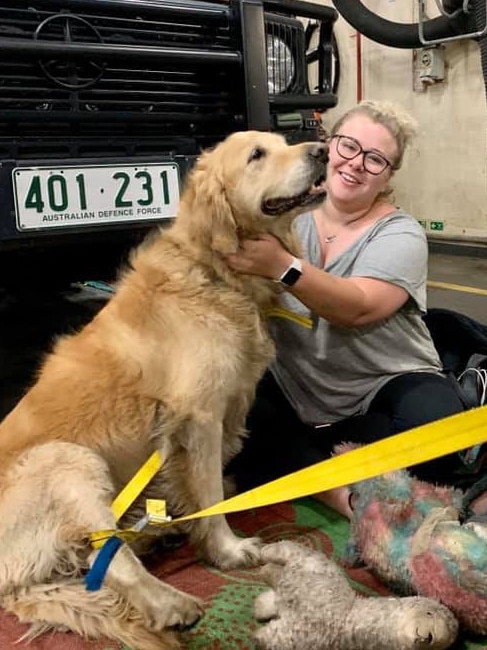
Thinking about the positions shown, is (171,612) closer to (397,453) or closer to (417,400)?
(397,453)

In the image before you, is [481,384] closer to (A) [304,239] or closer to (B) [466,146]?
(A) [304,239]

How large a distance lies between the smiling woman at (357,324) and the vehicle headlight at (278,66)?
813 mm

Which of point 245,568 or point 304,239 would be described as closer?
point 245,568

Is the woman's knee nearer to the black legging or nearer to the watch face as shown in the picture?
the black legging

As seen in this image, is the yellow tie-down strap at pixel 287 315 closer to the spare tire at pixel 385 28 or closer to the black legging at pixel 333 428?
the black legging at pixel 333 428

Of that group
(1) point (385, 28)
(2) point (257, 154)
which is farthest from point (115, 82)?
(1) point (385, 28)

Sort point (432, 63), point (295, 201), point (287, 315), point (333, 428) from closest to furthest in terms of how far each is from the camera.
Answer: point (295, 201) < point (287, 315) < point (333, 428) < point (432, 63)

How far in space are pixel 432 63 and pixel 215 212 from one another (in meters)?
5.48

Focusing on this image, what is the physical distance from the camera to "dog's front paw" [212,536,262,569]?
1.95m

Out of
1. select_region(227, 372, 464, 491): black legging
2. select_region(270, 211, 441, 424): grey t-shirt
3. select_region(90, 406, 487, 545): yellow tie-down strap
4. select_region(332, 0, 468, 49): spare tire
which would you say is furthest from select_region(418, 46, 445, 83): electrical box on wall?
select_region(90, 406, 487, 545): yellow tie-down strap

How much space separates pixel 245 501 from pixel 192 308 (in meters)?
0.59

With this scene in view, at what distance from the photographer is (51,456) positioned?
1.75 meters

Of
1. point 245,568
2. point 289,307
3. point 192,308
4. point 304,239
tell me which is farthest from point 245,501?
point 304,239

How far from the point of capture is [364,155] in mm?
2199
